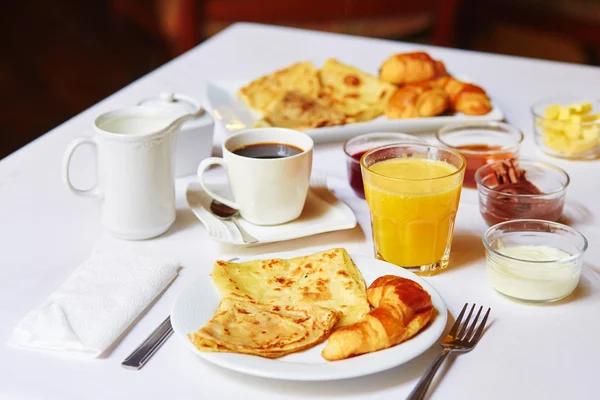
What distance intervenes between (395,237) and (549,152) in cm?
61

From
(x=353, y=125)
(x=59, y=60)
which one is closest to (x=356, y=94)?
(x=353, y=125)

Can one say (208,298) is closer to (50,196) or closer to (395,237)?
(395,237)

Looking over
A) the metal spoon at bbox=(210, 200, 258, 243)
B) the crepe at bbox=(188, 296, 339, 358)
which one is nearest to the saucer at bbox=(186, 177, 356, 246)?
the metal spoon at bbox=(210, 200, 258, 243)

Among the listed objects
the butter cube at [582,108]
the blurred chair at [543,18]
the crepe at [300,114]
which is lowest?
the blurred chair at [543,18]

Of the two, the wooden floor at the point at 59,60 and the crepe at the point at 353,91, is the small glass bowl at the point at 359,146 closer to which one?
the crepe at the point at 353,91

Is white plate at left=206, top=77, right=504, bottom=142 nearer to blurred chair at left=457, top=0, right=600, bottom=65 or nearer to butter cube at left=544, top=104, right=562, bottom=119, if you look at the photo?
butter cube at left=544, top=104, right=562, bottom=119

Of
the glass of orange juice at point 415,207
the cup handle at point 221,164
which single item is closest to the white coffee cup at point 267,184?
the cup handle at point 221,164

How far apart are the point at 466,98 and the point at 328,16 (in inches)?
74.7

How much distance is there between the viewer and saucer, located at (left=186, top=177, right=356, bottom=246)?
125 centimetres

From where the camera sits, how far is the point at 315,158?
1.63 m

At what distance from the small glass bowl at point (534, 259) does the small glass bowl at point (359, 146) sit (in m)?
0.31

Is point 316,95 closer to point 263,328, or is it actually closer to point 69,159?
point 69,159

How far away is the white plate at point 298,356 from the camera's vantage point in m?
0.89

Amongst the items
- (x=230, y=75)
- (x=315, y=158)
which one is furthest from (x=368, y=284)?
(x=230, y=75)
